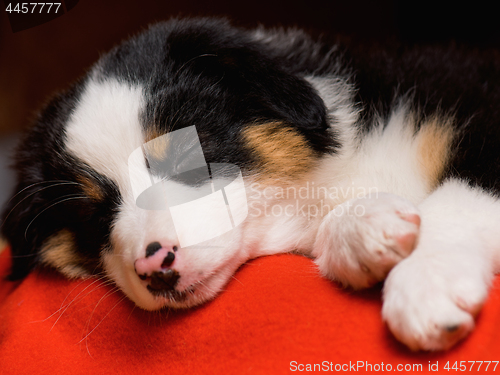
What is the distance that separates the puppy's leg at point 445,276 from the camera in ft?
3.01

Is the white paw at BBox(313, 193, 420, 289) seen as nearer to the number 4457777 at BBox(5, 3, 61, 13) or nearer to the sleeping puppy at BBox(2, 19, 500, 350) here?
the sleeping puppy at BBox(2, 19, 500, 350)

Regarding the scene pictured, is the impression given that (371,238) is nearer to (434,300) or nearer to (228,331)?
(434,300)

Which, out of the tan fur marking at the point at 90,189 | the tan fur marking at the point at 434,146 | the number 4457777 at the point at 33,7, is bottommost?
the tan fur marking at the point at 434,146

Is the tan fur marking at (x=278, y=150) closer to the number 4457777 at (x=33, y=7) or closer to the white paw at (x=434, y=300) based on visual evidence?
the white paw at (x=434, y=300)

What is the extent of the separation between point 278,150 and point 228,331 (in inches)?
25.7

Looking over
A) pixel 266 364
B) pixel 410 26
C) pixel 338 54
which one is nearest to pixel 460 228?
pixel 266 364

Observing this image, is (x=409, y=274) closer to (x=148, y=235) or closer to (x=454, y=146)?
(x=454, y=146)

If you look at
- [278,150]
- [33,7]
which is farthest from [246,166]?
[33,7]

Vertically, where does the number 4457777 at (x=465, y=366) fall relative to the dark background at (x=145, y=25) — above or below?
below

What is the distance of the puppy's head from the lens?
1274 mm

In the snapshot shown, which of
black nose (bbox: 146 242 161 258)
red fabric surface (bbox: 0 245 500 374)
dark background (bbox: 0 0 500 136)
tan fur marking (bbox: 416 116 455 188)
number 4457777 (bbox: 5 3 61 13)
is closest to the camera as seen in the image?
red fabric surface (bbox: 0 245 500 374)

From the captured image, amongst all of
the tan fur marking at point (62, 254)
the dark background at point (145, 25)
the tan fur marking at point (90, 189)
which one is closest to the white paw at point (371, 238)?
the tan fur marking at point (90, 189)

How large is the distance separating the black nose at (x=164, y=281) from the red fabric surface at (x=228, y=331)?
163mm

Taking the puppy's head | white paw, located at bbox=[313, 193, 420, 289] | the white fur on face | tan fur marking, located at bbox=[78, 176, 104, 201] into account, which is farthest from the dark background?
white paw, located at bbox=[313, 193, 420, 289]
